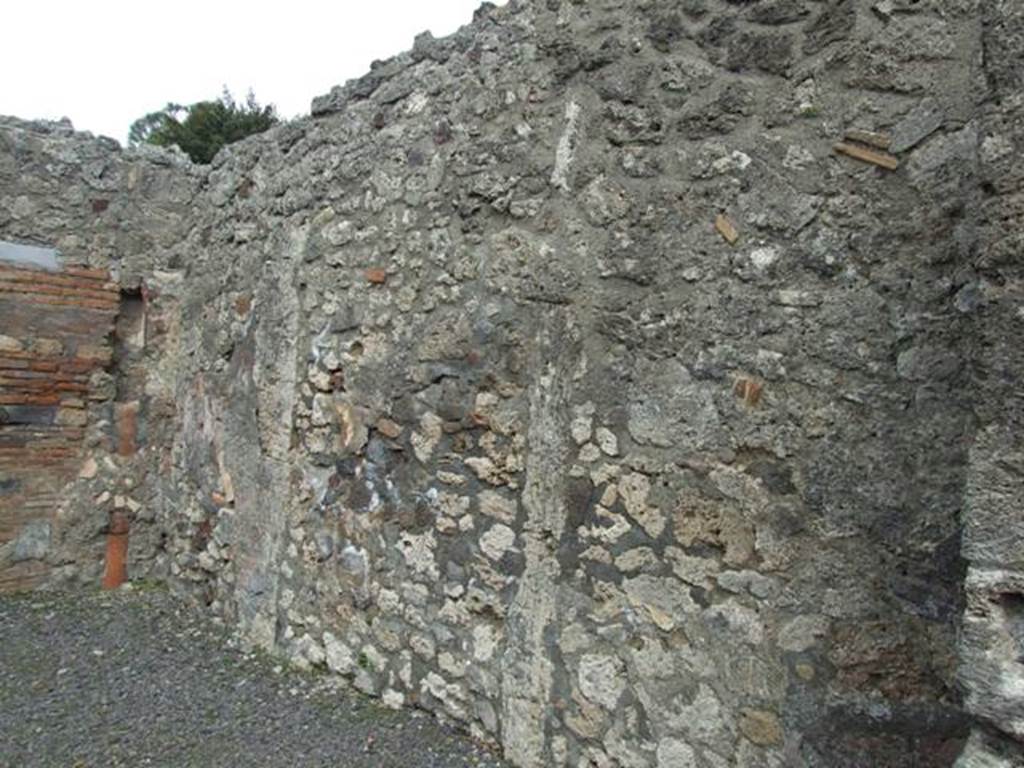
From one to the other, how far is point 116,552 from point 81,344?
1322mm

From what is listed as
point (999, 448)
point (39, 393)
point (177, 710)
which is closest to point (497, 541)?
point (177, 710)

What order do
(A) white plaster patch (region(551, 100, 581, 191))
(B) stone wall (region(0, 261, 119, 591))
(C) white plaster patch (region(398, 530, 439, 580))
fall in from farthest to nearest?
(B) stone wall (region(0, 261, 119, 591)) < (C) white plaster patch (region(398, 530, 439, 580)) < (A) white plaster patch (region(551, 100, 581, 191))

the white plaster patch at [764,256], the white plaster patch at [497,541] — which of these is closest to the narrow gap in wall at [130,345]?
the white plaster patch at [497,541]

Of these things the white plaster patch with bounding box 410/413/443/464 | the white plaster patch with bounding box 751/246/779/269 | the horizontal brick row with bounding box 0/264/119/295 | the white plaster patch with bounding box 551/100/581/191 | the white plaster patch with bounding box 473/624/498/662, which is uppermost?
the white plaster patch with bounding box 551/100/581/191

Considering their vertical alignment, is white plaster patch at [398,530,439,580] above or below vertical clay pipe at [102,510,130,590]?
above

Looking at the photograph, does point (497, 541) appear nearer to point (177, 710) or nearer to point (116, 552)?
point (177, 710)

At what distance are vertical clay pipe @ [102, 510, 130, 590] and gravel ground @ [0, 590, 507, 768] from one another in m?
0.65

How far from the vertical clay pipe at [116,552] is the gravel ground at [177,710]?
0.65 metres

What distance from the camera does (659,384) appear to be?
8.30 ft

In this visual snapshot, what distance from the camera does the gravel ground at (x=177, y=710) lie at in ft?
9.68

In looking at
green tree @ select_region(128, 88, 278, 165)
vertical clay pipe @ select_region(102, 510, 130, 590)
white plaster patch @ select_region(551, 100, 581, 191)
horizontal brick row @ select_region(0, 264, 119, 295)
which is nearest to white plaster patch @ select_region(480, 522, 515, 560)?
white plaster patch @ select_region(551, 100, 581, 191)

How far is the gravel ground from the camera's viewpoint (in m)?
2.95

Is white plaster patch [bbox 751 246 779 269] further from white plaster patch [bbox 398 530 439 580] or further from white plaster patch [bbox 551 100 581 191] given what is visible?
white plaster patch [bbox 398 530 439 580]

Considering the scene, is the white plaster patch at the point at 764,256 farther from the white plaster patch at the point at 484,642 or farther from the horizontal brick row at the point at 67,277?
the horizontal brick row at the point at 67,277
